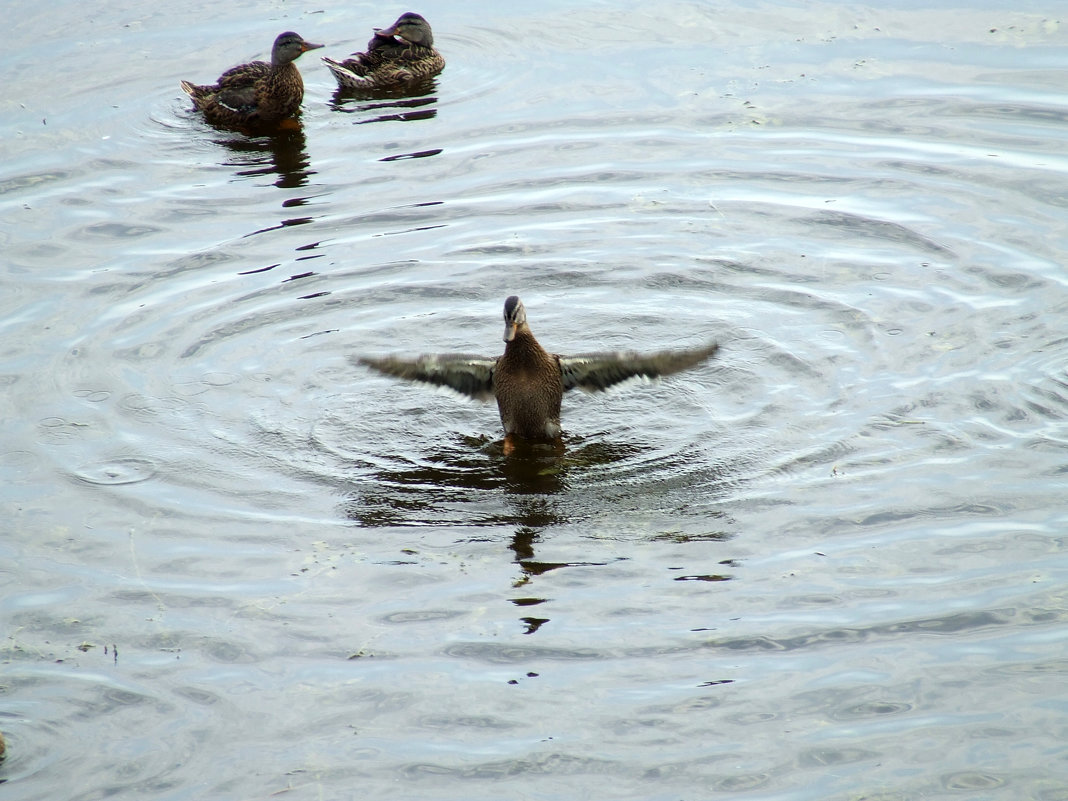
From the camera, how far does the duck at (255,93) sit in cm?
1387

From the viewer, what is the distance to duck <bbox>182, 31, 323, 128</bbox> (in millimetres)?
13867

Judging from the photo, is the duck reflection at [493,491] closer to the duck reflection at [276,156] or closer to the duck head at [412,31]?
the duck reflection at [276,156]

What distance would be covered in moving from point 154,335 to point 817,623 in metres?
5.84

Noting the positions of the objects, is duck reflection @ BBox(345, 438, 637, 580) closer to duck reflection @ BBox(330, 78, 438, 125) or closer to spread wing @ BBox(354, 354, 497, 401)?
spread wing @ BBox(354, 354, 497, 401)

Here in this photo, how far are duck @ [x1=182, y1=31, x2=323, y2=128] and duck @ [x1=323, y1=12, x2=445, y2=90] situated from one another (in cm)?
78

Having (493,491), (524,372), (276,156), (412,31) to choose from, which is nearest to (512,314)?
(524,372)

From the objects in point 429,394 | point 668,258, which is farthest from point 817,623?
point 668,258

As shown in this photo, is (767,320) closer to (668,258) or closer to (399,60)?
(668,258)

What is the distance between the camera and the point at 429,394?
909cm

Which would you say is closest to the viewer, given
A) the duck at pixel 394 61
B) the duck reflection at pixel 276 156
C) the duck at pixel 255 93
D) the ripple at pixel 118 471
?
the ripple at pixel 118 471

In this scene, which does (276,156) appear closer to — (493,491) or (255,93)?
(255,93)

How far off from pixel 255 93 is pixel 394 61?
187 centimetres

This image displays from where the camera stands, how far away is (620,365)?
8.16m

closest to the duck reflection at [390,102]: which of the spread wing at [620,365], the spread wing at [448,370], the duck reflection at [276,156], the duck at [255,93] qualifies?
the duck at [255,93]
